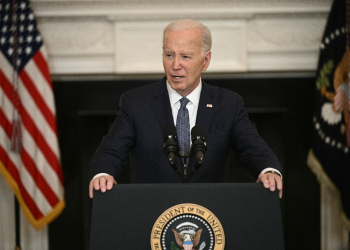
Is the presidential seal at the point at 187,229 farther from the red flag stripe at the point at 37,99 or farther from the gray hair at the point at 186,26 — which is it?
the red flag stripe at the point at 37,99

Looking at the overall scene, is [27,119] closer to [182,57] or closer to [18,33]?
[18,33]

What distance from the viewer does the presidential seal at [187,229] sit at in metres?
1.32

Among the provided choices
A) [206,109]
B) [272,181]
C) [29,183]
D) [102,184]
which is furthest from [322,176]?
[102,184]

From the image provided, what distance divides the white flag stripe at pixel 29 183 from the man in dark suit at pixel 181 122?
6.16 ft

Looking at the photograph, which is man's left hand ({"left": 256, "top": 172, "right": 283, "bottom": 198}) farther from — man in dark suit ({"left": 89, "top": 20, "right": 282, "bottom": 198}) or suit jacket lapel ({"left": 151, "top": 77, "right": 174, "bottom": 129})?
suit jacket lapel ({"left": 151, "top": 77, "right": 174, "bottom": 129})

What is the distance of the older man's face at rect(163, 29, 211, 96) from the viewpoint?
1793 mm

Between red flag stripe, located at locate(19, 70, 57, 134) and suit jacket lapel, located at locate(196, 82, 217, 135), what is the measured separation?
2.02 metres

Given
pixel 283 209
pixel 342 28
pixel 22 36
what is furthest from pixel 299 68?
pixel 22 36

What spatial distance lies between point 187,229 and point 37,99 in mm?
2655

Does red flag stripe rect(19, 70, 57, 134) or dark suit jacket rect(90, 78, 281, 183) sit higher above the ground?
red flag stripe rect(19, 70, 57, 134)

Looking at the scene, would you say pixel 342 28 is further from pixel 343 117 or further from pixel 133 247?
pixel 133 247

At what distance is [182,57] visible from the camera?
1.82m

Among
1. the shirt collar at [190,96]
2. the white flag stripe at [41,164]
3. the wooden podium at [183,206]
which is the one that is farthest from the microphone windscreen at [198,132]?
the white flag stripe at [41,164]

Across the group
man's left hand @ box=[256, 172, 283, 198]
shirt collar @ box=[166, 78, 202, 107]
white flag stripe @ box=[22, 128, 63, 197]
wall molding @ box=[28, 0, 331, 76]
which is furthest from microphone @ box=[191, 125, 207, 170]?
white flag stripe @ box=[22, 128, 63, 197]
